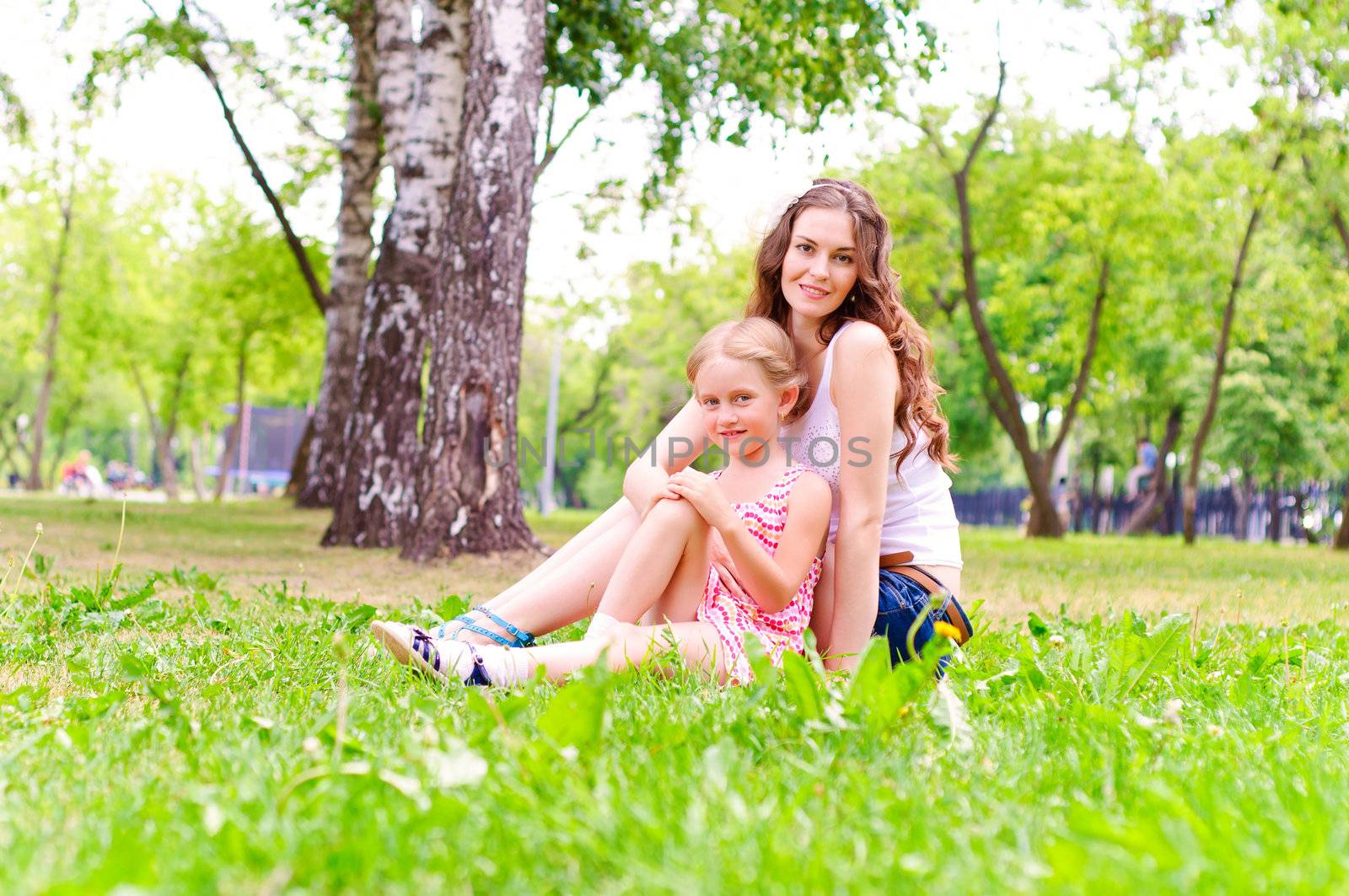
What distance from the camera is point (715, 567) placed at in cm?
324

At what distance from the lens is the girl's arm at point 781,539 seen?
296 cm

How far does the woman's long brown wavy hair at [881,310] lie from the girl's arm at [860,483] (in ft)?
0.77

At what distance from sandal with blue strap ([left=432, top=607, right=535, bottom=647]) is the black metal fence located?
24.3 metres

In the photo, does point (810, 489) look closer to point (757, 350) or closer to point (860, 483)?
point (860, 483)

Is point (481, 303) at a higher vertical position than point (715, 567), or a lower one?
higher

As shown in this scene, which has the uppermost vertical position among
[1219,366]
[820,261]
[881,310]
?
[1219,366]

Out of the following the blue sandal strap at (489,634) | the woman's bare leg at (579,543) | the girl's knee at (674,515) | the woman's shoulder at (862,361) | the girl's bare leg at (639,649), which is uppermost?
the woman's shoulder at (862,361)

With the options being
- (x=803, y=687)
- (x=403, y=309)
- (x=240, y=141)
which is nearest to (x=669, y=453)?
(x=803, y=687)

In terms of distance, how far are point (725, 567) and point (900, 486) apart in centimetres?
66

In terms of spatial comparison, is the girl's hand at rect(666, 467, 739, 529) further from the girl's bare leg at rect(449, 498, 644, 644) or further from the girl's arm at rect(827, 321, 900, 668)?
the girl's bare leg at rect(449, 498, 644, 644)

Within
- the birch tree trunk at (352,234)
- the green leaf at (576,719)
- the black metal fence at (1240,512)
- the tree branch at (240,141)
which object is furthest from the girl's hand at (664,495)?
the black metal fence at (1240,512)

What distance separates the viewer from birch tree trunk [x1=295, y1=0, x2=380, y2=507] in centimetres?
1311

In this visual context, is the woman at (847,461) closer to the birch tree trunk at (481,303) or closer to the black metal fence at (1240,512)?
the birch tree trunk at (481,303)

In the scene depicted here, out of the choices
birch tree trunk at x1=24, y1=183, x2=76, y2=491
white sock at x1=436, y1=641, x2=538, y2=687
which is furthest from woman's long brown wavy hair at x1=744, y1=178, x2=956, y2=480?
birch tree trunk at x1=24, y1=183, x2=76, y2=491
